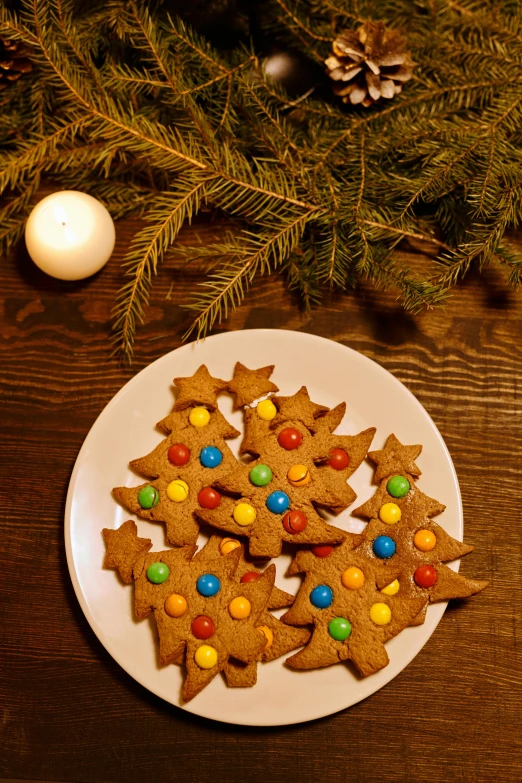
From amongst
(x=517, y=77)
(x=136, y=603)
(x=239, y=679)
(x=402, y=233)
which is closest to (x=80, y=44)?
(x=402, y=233)

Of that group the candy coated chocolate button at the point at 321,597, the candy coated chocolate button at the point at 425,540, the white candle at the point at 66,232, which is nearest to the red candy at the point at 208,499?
the candy coated chocolate button at the point at 321,597

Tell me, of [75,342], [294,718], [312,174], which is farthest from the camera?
[75,342]

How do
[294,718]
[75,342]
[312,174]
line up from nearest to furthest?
1. [294,718]
2. [312,174]
3. [75,342]

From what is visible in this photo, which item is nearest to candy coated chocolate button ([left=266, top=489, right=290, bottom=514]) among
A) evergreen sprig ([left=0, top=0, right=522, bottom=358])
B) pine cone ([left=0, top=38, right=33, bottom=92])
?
evergreen sprig ([left=0, top=0, right=522, bottom=358])

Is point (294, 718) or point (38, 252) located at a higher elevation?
point (38, 252)

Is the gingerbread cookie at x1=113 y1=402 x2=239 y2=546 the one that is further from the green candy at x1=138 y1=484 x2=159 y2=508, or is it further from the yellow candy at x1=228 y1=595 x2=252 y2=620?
the yellow candy at x1=228 y1=595 x2=252 y2=620

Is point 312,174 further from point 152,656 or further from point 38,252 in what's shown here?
point 152,656
